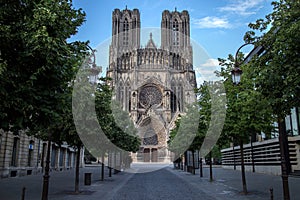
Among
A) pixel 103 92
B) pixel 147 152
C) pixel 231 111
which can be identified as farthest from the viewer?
pixel 147 152

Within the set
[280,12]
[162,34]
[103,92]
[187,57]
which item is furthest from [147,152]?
[280,12]

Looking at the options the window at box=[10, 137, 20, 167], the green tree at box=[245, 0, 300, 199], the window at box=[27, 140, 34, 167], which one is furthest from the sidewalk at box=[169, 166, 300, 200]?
the window at box=[27, 140, 34, 167]

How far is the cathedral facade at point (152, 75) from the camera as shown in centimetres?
7106

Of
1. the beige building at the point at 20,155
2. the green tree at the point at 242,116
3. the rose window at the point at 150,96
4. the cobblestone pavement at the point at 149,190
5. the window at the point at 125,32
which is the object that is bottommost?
the cobblestone pavement at the point at 149,190

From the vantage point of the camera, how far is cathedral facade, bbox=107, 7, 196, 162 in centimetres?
7106

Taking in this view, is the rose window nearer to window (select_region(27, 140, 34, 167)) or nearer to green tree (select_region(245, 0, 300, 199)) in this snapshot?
window (select_region(27, 140, 34, 167))

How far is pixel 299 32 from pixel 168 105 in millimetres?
68118

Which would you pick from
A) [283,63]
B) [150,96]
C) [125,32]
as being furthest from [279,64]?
[125,32]

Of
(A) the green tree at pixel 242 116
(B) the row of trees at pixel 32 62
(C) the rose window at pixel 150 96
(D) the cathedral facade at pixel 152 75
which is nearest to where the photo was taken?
(B) the row of trees at pixel 32 62

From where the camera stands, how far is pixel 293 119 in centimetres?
2773

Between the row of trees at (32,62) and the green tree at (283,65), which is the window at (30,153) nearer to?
the row of trees at (32,62)

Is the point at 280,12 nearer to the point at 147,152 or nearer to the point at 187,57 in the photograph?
the point at 147,152

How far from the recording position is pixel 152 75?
80.4 m

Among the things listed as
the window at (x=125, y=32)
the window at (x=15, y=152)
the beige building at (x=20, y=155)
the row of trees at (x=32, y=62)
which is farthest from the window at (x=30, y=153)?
the window at (x=125, y=32)
